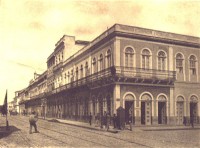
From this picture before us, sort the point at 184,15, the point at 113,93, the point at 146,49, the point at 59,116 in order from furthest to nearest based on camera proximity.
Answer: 1. the point at 59,116
2. the point at 146,49
3. the point at 113,93
4. the point at 184,15

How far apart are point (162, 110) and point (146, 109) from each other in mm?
2020

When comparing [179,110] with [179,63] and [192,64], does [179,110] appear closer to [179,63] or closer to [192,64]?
[179,63]

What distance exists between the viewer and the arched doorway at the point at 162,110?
2954cm

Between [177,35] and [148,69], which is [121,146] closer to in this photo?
[148,69]

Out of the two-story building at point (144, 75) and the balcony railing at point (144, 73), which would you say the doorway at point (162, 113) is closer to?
the two-story building at point (144, 75)

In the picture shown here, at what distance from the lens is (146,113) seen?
93.7ft

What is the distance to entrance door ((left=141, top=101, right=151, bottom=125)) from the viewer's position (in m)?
28.5

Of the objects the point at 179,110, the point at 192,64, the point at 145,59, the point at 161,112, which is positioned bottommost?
the point at 161,112

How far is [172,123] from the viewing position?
2977 centimetres

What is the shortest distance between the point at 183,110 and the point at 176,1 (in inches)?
605

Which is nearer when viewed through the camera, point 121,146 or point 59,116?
point 121,146

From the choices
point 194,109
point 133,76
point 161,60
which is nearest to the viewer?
point 133,76

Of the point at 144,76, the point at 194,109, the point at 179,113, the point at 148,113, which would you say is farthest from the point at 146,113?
the point at 194,109

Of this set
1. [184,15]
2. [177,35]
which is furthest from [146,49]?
[184,15]
